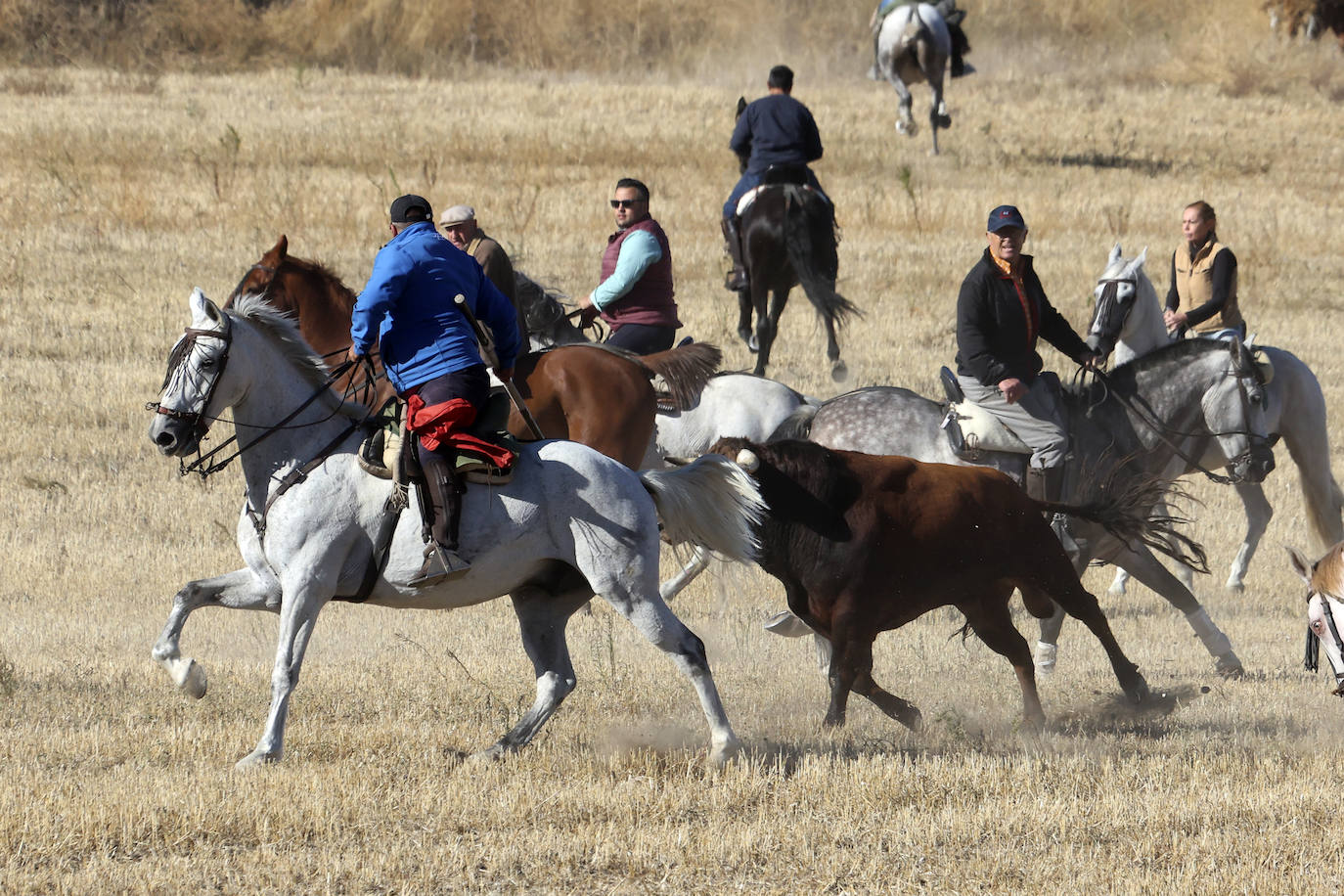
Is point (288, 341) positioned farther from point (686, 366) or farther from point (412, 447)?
point (686, 366)

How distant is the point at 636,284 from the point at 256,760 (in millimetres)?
4654

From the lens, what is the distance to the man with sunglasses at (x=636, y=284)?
10227 millimetres

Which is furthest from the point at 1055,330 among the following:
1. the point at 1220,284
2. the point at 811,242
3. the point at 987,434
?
the point at 811,242

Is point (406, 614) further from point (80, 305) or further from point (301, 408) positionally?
point (80, 305)

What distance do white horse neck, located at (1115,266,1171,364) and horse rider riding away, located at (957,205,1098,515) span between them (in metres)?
1.04

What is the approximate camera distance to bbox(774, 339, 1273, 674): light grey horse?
30.1ft

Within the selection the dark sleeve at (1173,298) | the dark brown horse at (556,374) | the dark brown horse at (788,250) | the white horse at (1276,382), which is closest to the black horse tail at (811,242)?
the dark brown horse at (788,250)

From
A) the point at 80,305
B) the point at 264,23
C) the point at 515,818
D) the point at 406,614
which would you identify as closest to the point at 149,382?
the point at 80,305

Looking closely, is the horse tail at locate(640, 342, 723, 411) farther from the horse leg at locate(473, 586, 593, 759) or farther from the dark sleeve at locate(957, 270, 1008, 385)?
the horse leg at locate(473, 586, 593, 759)

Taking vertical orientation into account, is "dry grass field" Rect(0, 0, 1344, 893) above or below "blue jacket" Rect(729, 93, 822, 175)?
below

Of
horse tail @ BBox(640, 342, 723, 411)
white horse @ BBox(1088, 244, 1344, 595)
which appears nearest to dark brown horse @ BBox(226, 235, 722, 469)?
horse tail @ BBox(640, 342, 723, 411)

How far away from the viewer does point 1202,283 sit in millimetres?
11414

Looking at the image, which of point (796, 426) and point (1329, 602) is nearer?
point (1329, 602)

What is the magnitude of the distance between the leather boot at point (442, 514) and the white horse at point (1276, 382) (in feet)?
15.5
